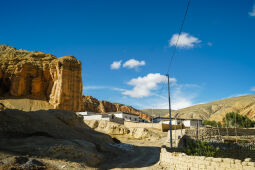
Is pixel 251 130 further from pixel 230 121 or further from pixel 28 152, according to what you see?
pixel 28 152

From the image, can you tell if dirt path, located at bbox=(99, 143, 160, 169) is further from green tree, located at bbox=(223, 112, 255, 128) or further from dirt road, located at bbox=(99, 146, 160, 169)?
green tree, located at bbox=(223, 112, 255, 128)

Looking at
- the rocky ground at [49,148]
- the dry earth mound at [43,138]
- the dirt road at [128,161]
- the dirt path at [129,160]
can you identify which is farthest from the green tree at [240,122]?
the dry earth mound at [43,138]

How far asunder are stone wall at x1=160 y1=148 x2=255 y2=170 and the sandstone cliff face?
55.7 m

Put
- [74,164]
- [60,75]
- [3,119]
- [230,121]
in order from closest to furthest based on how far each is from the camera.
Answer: [74,164], [3,119], [230,121], [60,75]

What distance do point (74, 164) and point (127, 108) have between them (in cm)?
13275

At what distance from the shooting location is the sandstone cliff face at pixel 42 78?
6750 cm

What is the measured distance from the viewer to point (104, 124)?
1932 inches

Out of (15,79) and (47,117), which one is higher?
(15,79)

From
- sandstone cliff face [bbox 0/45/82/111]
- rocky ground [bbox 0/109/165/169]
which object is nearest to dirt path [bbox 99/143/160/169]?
rocky ground [bbox 0/109/165/169]

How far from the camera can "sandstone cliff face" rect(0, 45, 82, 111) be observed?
2657 inches

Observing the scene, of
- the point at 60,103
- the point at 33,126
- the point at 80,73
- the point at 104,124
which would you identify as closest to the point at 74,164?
the point at 33,126

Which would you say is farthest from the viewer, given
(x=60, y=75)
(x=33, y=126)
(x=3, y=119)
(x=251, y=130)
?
(x=60, y=75)

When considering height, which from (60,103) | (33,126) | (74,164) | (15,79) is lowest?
(74,164)

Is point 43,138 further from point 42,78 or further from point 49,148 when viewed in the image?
point 42,78
